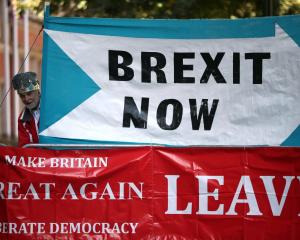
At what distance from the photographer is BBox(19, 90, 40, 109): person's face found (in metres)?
8.49

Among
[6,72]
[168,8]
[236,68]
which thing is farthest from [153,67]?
[6,72]

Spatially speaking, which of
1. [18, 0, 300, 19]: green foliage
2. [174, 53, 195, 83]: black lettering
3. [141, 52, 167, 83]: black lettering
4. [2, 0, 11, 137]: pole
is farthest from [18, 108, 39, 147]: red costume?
[2, 0, 11, 137]: pole

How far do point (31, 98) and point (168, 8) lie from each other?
7.68m

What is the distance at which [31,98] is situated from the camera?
336 inches

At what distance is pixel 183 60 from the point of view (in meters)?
7.92

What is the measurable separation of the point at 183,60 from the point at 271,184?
1.35 meters

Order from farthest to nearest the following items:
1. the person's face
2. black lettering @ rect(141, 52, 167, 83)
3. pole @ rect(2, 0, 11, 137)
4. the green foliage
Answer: pole @ rect(2, 0, 11, 137), the green foliage, the person's face, black lettering @ rect(141, 52, 167, 83)

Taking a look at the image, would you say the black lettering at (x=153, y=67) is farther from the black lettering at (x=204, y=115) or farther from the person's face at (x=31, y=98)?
the person's face at (x=31, y=98)

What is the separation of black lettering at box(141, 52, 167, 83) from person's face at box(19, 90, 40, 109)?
46.1 inches

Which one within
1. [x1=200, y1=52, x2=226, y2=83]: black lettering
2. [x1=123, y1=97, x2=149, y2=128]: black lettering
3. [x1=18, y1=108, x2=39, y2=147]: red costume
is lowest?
[x1=18, y1=108, x2=39, y2=147]: red costume

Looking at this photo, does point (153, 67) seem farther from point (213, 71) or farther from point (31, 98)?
point (31, 98)

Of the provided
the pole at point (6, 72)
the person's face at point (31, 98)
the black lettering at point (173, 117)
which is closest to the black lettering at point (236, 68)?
the black lettering at point (173, 117)

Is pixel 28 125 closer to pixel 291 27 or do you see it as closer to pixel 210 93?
pixel 210 93

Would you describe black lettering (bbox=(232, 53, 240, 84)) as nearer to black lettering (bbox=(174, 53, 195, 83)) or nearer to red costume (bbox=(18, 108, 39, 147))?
black lettering (bbox=(174, 53, 195, 83))
